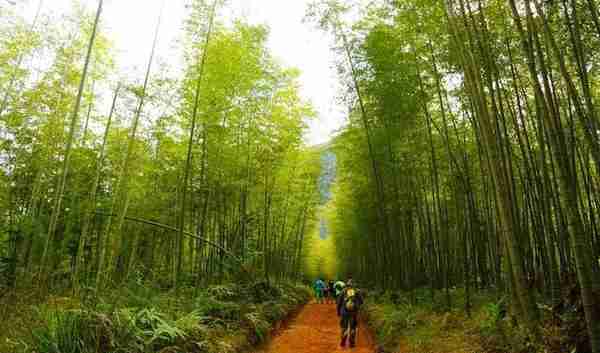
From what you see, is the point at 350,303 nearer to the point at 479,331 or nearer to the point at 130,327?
the point at 479,331

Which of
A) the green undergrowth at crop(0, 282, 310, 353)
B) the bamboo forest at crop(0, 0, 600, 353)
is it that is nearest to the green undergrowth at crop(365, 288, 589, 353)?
the bamboo forest at crop(0, 0, 600, 353)

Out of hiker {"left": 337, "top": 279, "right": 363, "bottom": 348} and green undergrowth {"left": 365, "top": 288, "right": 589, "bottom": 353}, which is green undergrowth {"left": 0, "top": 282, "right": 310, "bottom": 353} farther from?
green undergrowth {"left": 365, "top": 288, "right": 589, "bottom": 353}

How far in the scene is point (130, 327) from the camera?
3303 mm

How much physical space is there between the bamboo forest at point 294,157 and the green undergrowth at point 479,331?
3 cm

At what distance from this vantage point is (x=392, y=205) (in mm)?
8922

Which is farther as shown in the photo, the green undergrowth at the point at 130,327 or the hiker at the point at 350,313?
the hiker at the point at 350,313

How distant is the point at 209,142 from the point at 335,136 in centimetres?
439

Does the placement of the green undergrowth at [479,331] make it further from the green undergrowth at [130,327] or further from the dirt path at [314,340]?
the green undergrowth at [130,327]

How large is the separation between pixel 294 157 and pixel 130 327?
7.82 meters

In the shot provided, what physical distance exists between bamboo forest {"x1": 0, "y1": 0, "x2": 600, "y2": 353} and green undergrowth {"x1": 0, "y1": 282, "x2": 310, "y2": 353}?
2cm

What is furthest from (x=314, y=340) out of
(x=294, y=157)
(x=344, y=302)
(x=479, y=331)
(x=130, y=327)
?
(x=294, y=157)

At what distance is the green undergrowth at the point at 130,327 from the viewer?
2.83m

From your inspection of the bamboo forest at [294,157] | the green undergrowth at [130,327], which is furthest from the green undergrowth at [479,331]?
the green undergrowth at [130,327]

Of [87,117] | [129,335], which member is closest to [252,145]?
[87,117]
